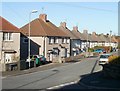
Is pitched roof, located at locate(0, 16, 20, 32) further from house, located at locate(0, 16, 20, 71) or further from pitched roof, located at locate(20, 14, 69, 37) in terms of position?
pitched roof, located at locate(20, 14, 69, 37)

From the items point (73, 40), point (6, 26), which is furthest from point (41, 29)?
point (73, 40)

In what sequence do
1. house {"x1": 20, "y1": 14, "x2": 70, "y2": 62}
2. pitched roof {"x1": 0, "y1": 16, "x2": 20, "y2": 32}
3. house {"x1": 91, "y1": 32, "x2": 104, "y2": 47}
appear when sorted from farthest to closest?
house {"x1": 91, "y1": 32, "x2": 104, "y2": 47} → house {"x1": 20, "y1": 14, "x2": 70, "y2": 62} → pitched roof {"x1": 0, "y1": 16, "x2": 20, "y2": 32}

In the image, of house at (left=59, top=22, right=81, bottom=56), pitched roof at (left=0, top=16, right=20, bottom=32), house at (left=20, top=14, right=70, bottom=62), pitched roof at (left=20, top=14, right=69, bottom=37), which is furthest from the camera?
house at (left=59, top=22, right=81, bottom=56)

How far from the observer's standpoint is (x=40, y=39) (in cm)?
5816

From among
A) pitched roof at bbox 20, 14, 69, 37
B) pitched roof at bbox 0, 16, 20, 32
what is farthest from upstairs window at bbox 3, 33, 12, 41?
pitched roof at bbox 20, 14, 69, 37

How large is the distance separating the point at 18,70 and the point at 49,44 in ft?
78.0

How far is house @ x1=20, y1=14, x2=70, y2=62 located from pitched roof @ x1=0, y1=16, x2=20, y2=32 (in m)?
4.95

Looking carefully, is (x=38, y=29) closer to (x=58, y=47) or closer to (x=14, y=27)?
(x=58, y=47)

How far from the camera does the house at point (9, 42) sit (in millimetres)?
44250

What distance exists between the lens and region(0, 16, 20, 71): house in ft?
145

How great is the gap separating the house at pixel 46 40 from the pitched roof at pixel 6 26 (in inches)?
195

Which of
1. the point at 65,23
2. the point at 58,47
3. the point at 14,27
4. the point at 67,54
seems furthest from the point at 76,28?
the point at 14,27

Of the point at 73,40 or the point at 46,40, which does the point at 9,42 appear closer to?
the point at 46,40

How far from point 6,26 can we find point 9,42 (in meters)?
2.38
